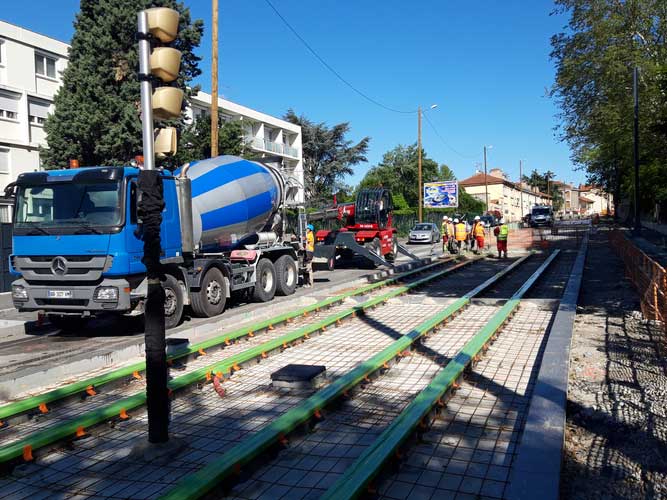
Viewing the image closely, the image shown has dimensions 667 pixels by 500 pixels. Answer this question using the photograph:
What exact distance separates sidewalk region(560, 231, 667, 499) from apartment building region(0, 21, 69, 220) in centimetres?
2645

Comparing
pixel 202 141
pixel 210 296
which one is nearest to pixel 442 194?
pixel 202 141

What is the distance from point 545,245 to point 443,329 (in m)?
24.7

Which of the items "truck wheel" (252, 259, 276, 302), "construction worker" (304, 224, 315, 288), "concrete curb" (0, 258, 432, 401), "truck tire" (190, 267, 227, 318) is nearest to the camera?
"concrete curb" (0, 258, 432, 401)

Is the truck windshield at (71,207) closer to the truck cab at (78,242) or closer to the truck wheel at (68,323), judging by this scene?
the truck cab at (78,242)

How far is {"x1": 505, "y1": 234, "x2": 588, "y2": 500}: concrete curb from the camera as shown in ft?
12.1

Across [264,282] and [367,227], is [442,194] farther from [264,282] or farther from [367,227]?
[264,282]

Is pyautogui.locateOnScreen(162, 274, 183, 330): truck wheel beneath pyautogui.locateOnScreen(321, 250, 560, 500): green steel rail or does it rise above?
above

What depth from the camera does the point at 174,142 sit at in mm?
4766

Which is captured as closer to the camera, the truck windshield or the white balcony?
the truck windshield

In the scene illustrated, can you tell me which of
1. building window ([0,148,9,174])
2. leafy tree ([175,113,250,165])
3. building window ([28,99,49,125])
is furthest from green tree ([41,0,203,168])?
building window ([28,99,49,125])

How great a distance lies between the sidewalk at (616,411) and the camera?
405cm

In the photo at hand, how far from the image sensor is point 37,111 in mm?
28359

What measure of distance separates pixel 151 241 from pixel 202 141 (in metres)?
23.1

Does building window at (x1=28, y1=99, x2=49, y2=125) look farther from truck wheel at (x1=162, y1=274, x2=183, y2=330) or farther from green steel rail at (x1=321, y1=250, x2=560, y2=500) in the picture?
green steel rail at (x1=321, y1=250, x2=560, y2=500)
